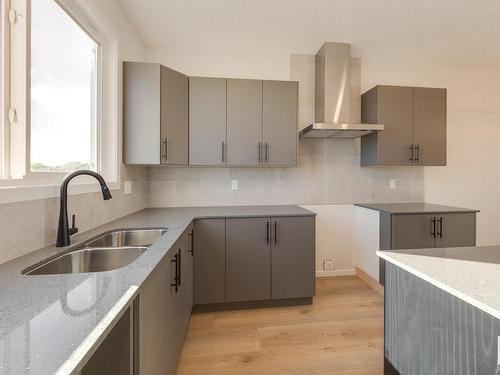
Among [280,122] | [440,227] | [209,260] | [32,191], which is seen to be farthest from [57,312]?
[440,227]

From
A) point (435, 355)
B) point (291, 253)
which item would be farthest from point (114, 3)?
point (435, 355)

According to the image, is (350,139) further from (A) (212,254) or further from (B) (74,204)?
(B) (74,204)

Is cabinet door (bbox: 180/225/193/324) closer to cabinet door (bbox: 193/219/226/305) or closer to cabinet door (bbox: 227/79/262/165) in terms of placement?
cabinet door (bbox: 193/219/226/305)

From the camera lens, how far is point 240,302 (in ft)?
7.34

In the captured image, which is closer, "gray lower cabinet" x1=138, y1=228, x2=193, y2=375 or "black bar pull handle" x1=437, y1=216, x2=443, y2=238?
"gray lower cabinet" x1=138, y1=228, x2=193, y2=375

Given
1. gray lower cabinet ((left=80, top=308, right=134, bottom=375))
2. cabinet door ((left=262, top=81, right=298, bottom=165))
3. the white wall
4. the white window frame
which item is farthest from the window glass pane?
the white wall

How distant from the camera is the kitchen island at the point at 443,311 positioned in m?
0.72

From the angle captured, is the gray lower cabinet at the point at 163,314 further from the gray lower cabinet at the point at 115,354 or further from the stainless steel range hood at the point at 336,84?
the stainless steel range hood at the point at 336,84

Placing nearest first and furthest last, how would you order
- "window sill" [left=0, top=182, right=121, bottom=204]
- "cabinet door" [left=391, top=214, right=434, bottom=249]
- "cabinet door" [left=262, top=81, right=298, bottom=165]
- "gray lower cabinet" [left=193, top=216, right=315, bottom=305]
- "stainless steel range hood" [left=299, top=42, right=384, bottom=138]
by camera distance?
"window sill" [left=0, top=182, right=121, bottom=204], "gray lower cabinet" [left=193, top=216, right=315, bottom=305], "cabinet door" [left=391, top=214, right=434, bottom=249], "cabinet door" [left=262, top=81, right=298, bottom=165], "stainless steel range hood" [left=299, top=42, right=384, bottom=138]

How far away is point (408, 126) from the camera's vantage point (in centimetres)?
264

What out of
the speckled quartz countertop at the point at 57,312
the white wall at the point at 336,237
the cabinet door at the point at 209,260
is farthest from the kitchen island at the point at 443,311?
the white wall at the point at 336,237

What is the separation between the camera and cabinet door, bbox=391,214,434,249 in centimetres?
233

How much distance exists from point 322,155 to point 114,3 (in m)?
2.40

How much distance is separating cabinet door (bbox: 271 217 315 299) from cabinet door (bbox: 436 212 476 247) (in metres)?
1.28
